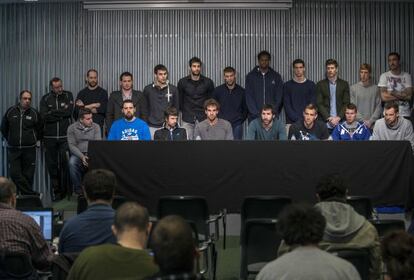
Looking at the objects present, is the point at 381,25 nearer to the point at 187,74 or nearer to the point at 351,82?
the point at 351,82

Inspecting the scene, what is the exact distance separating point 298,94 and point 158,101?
7.64 feet

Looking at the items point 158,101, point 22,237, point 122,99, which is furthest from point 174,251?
point 122,99

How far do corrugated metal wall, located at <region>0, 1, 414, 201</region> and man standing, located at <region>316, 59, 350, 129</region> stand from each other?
3.60 feet

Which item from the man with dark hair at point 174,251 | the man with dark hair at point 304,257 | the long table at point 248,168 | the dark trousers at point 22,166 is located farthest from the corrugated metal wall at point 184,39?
the man with dark hair at point 174,251

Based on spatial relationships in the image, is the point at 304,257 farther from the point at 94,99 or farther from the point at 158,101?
the point at 94,99

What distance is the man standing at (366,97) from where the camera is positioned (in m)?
12.4

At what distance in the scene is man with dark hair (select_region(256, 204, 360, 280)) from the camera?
11.7 feet

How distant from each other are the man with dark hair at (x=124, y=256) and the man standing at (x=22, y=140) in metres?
8.54

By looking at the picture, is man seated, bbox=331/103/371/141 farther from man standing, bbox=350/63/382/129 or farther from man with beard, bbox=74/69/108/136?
man with beard, bbox=74/69/108/136

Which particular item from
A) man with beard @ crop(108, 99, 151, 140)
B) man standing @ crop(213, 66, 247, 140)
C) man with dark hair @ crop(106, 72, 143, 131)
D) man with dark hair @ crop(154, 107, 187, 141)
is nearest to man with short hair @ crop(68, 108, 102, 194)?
man with beard @ crop(108, 99, 151, 140)

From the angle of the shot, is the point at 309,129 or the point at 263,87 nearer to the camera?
the point at 309,129

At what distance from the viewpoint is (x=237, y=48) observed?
1358 cm

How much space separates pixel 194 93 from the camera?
1248 cm

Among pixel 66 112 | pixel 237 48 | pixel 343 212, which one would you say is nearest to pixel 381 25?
pixel 237 48
